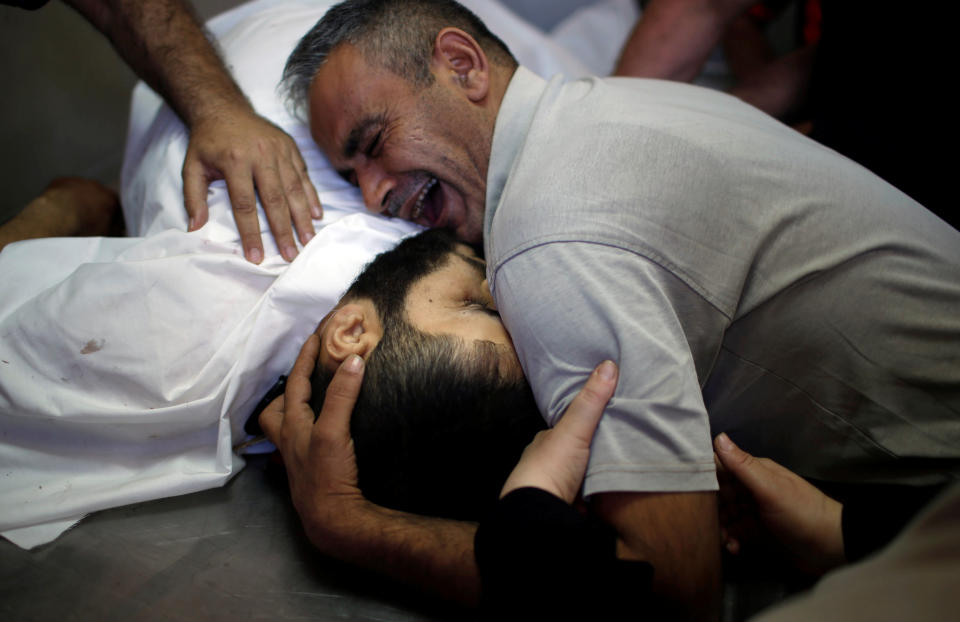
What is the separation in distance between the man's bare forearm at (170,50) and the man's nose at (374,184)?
333 mm

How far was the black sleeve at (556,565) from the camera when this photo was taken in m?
0.71

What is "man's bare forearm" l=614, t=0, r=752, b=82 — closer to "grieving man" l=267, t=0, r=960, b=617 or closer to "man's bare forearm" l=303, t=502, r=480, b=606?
"grieving man" l=267, t=0, r=960, b=617

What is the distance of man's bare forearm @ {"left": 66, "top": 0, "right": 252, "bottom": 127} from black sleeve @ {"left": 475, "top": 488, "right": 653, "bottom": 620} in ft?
3.68

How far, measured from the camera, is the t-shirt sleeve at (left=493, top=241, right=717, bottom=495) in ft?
2.39

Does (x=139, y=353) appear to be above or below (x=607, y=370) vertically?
below

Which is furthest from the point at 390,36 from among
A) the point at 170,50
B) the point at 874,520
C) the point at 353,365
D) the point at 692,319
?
the point at 874,520

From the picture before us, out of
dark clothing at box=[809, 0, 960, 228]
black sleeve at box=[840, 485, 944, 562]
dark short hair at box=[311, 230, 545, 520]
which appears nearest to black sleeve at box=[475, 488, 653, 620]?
→ dark short hair at box=[311, 230, 545, 520]

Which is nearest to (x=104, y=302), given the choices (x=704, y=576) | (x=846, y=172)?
(x=704, y=576)

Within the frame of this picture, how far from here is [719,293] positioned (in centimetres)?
82

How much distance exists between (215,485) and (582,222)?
2.61ft

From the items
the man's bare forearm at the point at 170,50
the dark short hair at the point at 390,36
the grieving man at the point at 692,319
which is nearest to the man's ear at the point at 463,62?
the dark short hair at the point at 390,36

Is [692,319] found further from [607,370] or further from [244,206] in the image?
[244,206]

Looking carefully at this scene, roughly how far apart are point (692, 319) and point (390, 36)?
2.82 ft

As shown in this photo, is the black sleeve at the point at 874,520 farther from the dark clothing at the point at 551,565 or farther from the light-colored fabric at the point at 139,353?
the light-colored fabric at the point at 139,353
